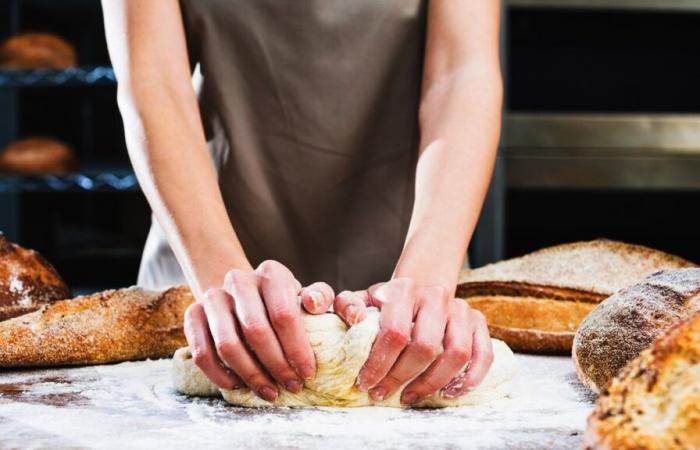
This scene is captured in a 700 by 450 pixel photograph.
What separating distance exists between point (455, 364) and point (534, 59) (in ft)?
5.90

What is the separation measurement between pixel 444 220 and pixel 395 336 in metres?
0.26

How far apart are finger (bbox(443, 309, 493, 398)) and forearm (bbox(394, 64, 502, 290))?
88 millimetres

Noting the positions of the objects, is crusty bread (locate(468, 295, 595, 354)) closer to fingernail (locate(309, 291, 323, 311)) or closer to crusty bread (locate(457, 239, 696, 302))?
crusty bread (locate(457, 239, 696, 302))

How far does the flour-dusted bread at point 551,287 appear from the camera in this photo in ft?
4.03


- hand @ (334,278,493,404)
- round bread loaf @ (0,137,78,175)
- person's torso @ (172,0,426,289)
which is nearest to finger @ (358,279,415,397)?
hand @ (334,278,493,404)

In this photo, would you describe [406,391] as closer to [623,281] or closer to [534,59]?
[623,281]

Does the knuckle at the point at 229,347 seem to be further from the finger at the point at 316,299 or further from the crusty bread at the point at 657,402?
the crusty bread at the point at 657,402

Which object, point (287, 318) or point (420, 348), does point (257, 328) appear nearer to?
point (287, 318)

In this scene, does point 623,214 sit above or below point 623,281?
below

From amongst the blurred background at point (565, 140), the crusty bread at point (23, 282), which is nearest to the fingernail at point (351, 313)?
the crusty bread at point (23, 282)

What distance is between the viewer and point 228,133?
1.48 m

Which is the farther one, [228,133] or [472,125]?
[228,133]

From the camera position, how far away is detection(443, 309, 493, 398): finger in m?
0.88

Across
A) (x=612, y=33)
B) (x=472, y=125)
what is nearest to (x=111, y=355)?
(x=472, y=125)
